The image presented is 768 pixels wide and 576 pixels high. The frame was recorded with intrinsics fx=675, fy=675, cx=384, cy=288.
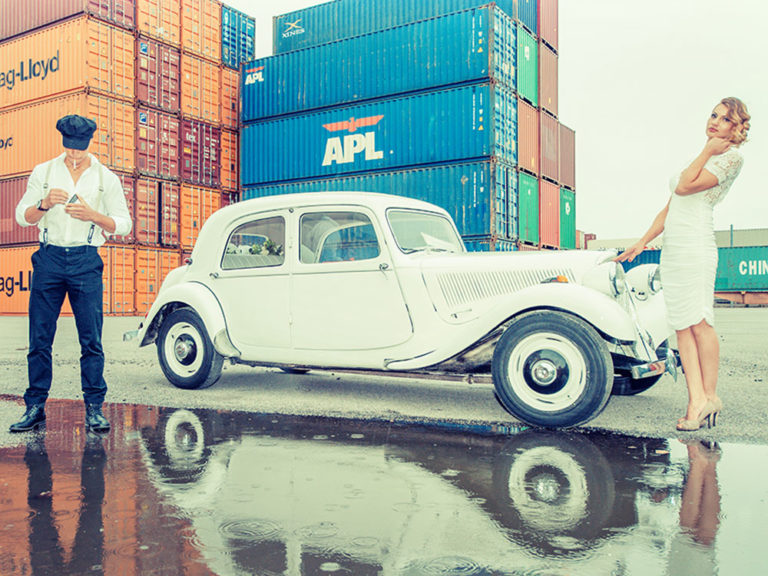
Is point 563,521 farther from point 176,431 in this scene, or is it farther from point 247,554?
point 176,431

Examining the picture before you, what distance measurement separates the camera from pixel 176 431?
414cm

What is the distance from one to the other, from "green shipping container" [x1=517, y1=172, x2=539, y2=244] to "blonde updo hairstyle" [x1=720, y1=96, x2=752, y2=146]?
15.7 m

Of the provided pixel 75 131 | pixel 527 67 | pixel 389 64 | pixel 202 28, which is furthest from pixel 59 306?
pixel 202 28

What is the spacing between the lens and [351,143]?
20703 millimetres

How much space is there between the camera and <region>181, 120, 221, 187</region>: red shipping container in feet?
75.2

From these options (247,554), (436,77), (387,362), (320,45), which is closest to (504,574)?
(247,554)

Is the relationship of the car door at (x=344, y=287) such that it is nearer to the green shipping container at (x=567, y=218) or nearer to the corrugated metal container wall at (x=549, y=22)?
the green shipping container at (x=567, y=218)

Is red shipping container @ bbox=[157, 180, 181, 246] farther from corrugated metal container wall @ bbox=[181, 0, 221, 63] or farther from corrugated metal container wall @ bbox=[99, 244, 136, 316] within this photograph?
corrugated metal container wall @ bbox=[181, 0, 221, 63]

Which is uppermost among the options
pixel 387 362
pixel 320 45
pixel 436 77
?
pixel 320 45

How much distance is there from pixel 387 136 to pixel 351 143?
1291 mm

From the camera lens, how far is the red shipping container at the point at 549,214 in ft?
70.0

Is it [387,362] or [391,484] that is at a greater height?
[387,362]

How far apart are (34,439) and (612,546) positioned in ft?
10.6

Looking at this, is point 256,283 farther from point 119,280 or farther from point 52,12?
point 52,12
